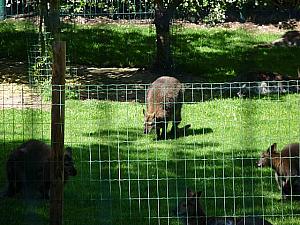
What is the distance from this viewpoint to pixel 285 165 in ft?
28.2

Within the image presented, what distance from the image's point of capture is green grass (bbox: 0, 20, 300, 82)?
1820cm

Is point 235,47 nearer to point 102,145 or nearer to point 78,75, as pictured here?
point 78,75

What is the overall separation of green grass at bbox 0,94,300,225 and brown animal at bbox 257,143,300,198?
150 mm

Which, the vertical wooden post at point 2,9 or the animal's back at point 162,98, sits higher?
the vertical wooden post at point 2,9

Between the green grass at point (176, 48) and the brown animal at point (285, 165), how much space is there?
8.27 meters

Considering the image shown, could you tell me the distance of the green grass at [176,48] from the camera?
18.2 meters

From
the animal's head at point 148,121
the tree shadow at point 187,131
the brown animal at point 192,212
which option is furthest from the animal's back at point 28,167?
the tree shadow at point 187,131

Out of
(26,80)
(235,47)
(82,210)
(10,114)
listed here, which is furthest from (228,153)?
(235,47)

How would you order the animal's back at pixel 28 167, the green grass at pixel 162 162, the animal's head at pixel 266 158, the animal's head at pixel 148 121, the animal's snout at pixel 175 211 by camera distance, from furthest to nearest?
the animal's head at pixel 148 121
the animal's head at pixel 266 158
the animal's back at pixel 28 167
the green grass at pixel 162 162
the animal's snout at pixel 175 211

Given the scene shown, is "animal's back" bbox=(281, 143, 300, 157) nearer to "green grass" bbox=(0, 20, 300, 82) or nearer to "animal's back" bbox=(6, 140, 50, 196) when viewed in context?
"animal's back" bbox=(6, 140, 50, 196)

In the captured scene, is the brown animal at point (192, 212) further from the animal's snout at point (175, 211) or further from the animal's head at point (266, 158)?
the animal's head at point (266, 158)

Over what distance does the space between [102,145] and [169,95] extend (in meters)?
1.48

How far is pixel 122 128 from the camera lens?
12.1m

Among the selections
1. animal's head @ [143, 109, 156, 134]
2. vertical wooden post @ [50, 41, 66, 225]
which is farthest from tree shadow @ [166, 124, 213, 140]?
vertical wooden post @ [50, 41, 66, 225]
